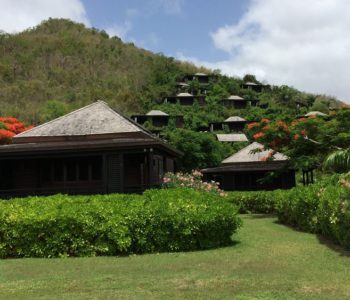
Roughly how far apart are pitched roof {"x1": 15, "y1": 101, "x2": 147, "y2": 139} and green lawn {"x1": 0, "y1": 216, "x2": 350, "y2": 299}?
12.8 m

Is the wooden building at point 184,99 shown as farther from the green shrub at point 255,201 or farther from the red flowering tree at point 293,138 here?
the red flowering tree at point 293,138

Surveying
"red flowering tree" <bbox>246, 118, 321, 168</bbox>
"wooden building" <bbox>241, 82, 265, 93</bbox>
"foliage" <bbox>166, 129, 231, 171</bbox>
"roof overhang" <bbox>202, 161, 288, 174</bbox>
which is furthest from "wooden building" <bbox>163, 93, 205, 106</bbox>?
"red flowering tree" <bbox>246, 118, 321, 168</bbox>

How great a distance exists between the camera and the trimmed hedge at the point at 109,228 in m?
10.7

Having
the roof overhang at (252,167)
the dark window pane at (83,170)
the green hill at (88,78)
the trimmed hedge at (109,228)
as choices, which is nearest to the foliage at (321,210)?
the trimmed hedge at (109,228)

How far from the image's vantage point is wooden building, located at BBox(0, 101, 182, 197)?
2019cm

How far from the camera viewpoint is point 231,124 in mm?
66062

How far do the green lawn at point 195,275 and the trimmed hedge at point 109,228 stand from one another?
1.40ft

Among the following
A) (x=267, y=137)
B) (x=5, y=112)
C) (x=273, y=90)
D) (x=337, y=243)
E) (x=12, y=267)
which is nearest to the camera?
(x=12, y=267)

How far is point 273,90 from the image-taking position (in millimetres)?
86188

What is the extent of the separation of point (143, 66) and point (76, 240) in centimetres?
8800

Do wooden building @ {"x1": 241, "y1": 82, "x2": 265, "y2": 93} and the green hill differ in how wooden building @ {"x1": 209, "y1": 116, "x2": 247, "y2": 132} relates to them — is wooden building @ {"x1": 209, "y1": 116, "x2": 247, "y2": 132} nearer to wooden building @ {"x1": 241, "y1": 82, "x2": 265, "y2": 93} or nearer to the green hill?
the green hill

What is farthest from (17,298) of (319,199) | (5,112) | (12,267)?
(5,112)

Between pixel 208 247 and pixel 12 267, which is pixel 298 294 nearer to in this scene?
pixel 208 247

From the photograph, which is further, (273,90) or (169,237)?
(273,90)
